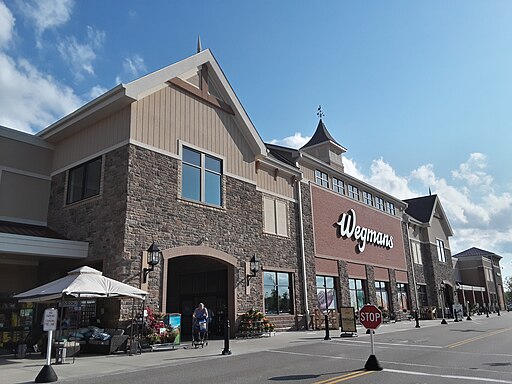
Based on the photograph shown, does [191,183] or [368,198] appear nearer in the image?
[191,183]

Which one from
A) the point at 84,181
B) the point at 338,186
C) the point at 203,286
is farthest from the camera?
the point at 338,186

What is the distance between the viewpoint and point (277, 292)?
73.6 ft

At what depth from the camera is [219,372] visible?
33.0 ft

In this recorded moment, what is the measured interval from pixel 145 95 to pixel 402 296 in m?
27.9

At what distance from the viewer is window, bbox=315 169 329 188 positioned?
28.3m

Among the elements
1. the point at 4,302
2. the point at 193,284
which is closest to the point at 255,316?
the point at 193,284

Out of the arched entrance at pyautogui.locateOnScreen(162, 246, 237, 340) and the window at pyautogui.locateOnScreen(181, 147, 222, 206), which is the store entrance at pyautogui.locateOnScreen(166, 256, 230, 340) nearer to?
the arched entrance at pyautogui.locateOnScreen(162, 246, 237, 340)

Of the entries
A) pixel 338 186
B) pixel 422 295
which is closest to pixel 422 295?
pixel 422 295

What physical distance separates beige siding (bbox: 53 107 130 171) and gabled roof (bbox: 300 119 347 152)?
22480 mm

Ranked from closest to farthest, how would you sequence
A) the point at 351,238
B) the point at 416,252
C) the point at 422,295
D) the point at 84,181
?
1. the point at 84,181
2. the point at 351,238
3. the point at 422,295
4. the point at 416,252

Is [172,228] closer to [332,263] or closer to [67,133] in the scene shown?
[67,133]

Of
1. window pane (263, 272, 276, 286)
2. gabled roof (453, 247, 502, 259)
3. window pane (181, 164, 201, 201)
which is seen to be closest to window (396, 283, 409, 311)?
window pane (263, 272, 276, 286)

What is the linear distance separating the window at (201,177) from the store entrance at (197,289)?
109 inches

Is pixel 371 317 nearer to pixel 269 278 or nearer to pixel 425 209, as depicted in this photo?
pixel 269 278
